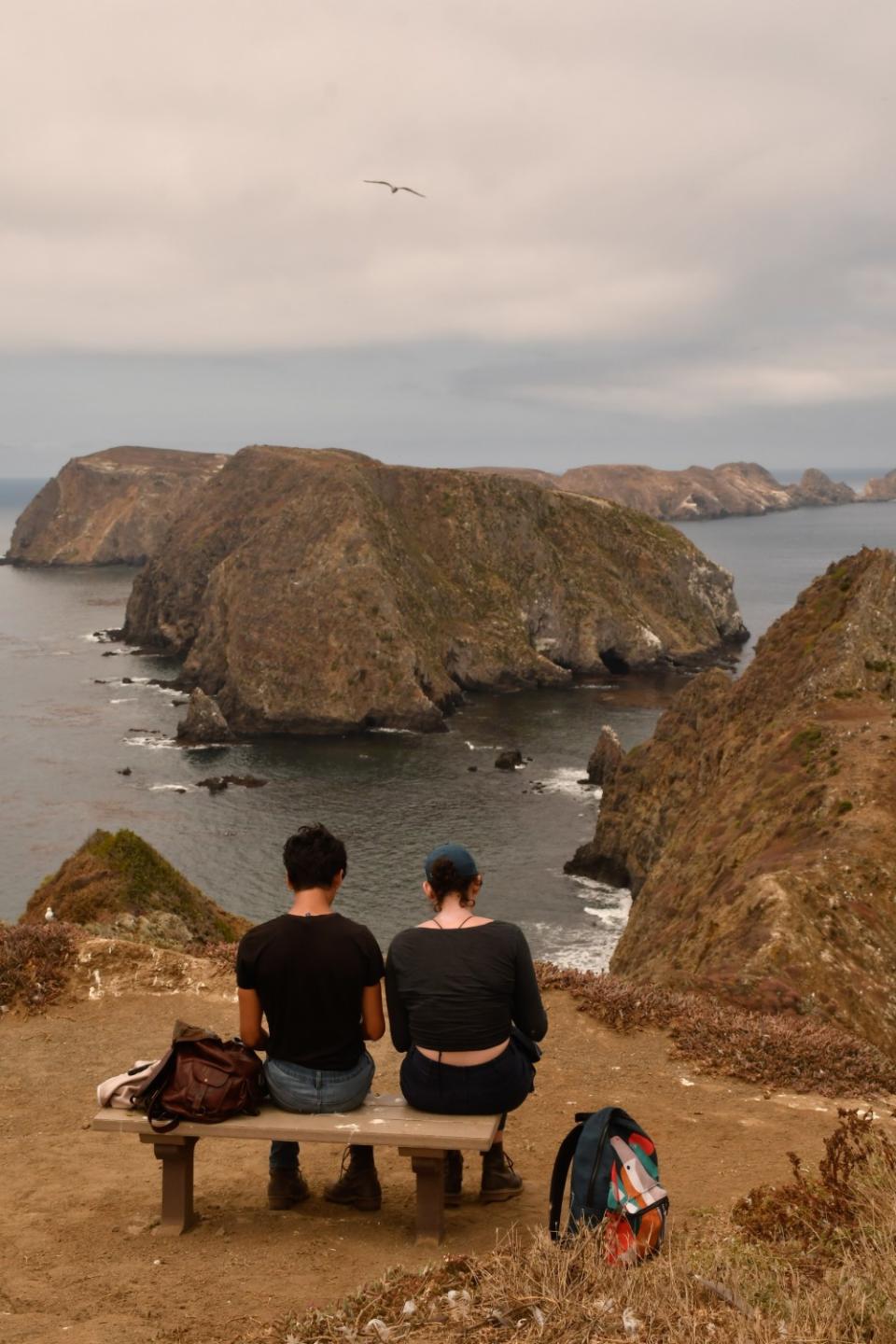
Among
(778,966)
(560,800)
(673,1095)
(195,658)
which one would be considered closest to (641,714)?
(560,800)

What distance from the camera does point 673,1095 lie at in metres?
12.6

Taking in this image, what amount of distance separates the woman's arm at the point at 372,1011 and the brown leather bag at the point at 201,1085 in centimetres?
95

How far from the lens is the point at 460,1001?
8.41m

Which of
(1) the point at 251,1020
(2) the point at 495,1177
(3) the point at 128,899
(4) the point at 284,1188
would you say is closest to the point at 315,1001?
(1) the point at 251,1020

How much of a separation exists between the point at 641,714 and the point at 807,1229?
344 feet

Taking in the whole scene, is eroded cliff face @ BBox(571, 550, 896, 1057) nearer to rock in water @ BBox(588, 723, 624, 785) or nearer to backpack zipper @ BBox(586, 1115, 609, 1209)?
backpack zipper @ BBox(586, 1115, 609, 1209)

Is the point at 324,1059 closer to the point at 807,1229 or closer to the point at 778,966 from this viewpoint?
the point at 807,1229

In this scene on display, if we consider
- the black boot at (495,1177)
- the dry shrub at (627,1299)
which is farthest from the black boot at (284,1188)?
the dry shrub at (627,1299)

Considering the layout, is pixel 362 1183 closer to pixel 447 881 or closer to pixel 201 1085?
pixel 201 1085

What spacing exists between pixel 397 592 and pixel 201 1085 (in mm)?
120353

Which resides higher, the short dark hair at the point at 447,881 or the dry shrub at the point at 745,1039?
the short dark hair at the point at 447,881

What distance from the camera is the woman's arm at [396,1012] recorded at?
28.2 feet

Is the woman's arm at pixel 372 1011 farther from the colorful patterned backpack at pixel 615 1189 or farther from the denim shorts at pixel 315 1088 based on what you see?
the colorful patterned backpack at pixel 615 1189

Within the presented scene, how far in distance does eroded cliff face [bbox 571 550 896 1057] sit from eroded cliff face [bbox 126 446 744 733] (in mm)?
58861
